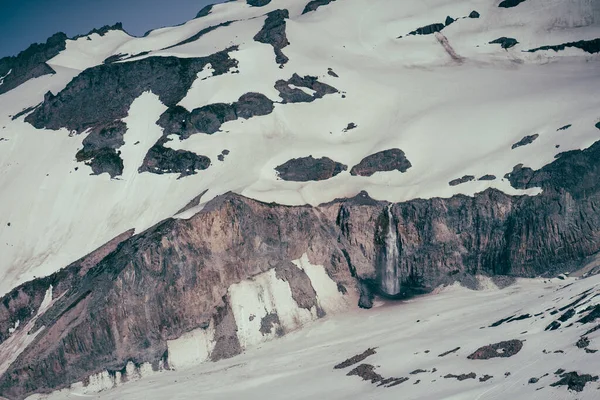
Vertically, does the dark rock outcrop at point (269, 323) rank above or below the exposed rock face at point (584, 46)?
below

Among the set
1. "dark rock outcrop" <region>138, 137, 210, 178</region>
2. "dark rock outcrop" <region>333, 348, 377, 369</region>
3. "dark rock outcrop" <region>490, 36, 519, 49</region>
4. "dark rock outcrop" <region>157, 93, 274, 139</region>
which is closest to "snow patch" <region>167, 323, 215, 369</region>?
"dark rock outcrop" <region>333, 348, 377, 369</region>

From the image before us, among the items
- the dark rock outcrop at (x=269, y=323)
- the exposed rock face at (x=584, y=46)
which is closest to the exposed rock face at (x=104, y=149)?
the dark rock outcrop at (x=269, y=323)

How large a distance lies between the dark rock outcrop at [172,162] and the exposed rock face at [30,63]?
50285 millimetres

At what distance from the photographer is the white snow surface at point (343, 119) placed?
402 ft

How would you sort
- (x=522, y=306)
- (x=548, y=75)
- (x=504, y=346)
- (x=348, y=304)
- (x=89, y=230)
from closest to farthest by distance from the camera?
(x=504, y=346) → (x=522, y=306) → (x=348, y=304) → (x=89, y=230) → (x=548, y=75)

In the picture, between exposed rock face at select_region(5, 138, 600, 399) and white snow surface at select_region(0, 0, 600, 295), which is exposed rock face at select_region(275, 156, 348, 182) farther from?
exposed rock face at select_region(5, 138, 600, 399)

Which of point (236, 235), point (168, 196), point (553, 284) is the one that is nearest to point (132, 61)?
point (168, 196)

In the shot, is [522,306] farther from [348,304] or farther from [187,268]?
[187,268]

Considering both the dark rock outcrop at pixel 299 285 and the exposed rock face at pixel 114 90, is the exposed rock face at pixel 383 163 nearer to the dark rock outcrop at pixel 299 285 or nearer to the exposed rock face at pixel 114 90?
the dark rock outcrop at pixel 299 285

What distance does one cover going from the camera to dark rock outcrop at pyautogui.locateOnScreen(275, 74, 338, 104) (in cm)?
14800

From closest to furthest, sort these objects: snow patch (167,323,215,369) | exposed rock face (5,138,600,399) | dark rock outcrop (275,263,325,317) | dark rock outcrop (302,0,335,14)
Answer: snow patch (167,323,215,369), exposed rock face (5,138,600,399), dark rock outcrop (275,263,325,317), dark rock outcrop (302,0,335,14)

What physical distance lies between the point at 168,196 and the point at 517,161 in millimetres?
48739

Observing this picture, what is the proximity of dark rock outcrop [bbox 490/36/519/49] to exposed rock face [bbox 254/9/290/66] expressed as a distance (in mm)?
38549

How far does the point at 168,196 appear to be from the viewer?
12712 centimetres
